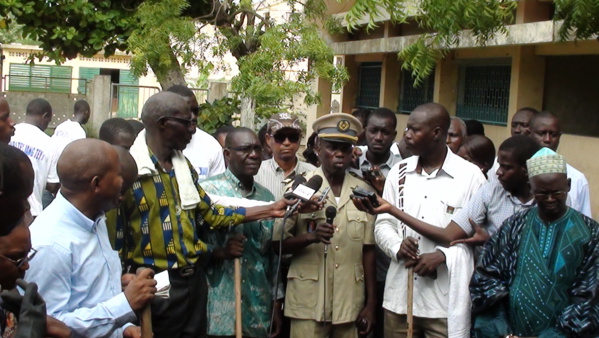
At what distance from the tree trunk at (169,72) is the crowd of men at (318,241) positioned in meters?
5.30

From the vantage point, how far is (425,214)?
5414mm

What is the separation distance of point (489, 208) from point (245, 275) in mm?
1767

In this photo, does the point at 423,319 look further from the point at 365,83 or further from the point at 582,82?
the point at 365,83

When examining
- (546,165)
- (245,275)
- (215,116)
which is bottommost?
(245,275)

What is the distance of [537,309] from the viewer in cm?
448

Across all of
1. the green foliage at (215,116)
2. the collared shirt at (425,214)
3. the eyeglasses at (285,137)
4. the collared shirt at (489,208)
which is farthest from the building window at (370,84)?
the collared shirt at (489,208)

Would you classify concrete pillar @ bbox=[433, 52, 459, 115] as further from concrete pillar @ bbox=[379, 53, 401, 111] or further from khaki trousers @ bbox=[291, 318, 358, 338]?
khaki trousers @ bbox=[291, 318, 358, 338]

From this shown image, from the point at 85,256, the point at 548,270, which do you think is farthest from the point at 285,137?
the point at 85,256

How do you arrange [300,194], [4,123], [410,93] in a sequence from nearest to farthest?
[300,194] < [4,123] < [410,93]

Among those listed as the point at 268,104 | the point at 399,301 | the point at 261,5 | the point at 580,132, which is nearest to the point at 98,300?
the point at 399,301

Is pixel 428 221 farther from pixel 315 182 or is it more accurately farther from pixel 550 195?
pixel 550 195

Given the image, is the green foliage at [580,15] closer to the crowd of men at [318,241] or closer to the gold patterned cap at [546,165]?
the crowd of men at [318,241]

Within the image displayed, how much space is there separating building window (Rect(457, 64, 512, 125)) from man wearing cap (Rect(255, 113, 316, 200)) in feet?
17.0

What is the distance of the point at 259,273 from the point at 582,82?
6.51 meters
